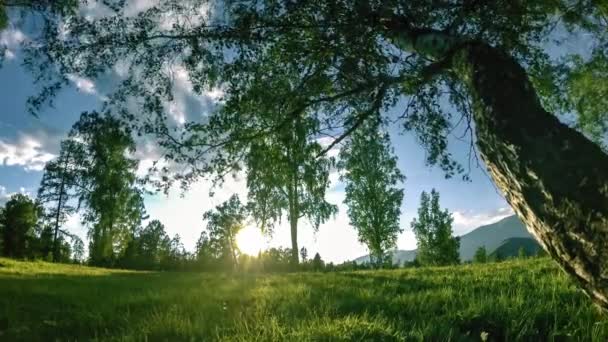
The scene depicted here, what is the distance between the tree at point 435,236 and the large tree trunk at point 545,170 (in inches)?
2211

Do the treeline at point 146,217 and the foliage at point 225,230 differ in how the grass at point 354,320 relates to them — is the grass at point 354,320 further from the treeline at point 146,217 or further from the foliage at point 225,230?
the foliage at point 225,230

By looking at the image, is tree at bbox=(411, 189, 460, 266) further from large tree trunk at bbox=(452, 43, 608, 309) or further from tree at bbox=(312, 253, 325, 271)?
large tree trunk at bbox=(452, 43, 608, 309)

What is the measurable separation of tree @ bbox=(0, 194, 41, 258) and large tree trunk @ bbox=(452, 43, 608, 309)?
60825 mm

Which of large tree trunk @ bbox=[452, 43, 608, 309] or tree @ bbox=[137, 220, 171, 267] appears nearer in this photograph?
large tree trunk @ bbox=[452, 43, 608, 309]

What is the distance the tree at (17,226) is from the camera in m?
52.2

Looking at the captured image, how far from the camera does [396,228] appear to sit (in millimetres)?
44531

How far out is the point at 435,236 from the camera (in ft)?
193

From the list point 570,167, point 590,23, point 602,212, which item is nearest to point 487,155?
point 570,167

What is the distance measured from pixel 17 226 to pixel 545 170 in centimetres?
6411

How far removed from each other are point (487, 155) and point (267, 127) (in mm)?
4348

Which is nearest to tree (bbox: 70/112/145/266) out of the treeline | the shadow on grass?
the treeline

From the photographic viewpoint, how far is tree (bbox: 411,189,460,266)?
57.4 meters

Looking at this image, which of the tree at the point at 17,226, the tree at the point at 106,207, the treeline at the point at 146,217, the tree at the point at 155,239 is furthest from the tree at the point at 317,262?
the tree at the point at 155,239

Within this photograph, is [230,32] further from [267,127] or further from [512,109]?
[512,109]
